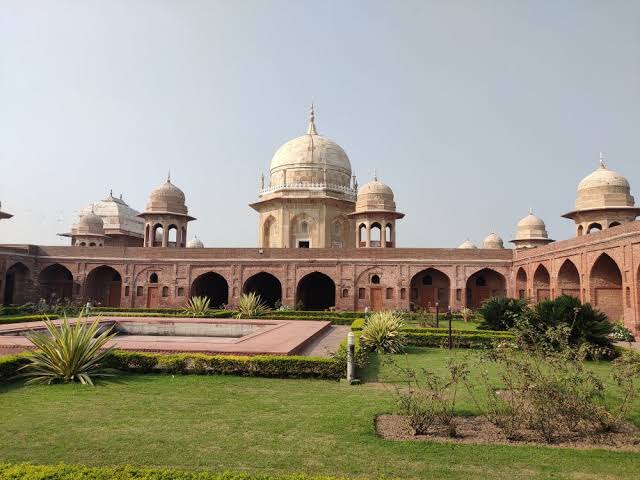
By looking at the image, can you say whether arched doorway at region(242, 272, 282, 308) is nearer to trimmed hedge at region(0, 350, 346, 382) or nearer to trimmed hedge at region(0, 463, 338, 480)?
trimmed hedge at region(0, 350, 346, 382)

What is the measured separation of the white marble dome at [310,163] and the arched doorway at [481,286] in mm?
→ 10232

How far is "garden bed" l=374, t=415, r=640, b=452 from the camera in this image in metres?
5.61

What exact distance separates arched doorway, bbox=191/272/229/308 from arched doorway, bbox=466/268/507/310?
14048mm

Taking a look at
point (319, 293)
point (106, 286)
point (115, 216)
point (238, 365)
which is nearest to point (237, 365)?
point (238, 365)

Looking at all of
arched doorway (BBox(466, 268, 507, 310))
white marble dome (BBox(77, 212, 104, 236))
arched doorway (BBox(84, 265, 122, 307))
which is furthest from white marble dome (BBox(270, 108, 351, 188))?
white marble dome (BBox(77, 212, 104, 236))

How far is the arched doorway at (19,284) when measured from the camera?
28.3m

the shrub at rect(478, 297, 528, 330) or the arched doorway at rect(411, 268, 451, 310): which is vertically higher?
the arched doorway at rect(411, 268, 451, 310)

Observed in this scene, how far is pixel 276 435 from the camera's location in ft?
18.5

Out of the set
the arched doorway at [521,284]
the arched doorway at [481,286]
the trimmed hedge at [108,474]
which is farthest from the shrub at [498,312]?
the trimmed hedge at [108,474]

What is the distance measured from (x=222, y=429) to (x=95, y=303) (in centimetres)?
2578

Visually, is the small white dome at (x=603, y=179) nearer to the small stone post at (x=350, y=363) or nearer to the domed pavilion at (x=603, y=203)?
the domed pavilion at (x=603, y=203)

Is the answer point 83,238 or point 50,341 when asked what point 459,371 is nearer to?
point 50,341

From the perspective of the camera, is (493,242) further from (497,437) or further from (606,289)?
(497,437)

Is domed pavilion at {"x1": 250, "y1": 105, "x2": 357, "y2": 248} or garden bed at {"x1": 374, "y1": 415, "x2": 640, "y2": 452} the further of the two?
domed pavilion at {"x1": 250, "y1": 105, "x2": 357, "y2": 248}
